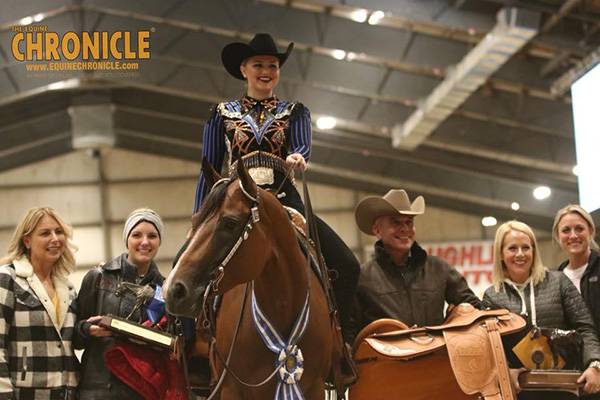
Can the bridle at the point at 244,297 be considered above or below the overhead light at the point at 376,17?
below

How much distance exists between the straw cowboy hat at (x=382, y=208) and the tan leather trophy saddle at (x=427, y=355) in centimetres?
81

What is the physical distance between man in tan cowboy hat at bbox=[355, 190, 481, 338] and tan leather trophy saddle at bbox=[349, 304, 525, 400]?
0.33 m

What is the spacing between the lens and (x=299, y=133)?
15.1ft

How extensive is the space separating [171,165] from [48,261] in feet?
52.8

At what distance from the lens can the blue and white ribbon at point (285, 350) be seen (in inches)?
151

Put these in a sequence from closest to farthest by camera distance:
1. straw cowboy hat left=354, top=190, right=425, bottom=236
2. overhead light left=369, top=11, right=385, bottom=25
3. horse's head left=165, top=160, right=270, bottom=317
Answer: horse's head left=165, top=160, right=270, bottom=317
straw cowboy hat left=354, top=190, right=425, bottom=236
overhead light left=369, top=11, right=385, bottom=25

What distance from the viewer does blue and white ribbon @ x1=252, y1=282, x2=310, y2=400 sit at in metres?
3.82

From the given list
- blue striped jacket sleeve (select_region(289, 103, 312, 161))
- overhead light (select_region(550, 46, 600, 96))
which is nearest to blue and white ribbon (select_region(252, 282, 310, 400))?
blue striped jacket sleeve (select_region(289, 103, 312, 161))

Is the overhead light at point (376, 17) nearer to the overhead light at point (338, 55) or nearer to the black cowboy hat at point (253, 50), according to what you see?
the overhead light at point (338, 55)

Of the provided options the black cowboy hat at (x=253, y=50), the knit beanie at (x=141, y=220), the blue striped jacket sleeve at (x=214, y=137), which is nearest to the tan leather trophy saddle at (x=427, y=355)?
the blue striped jacket sleeve at (x=214, y=137)

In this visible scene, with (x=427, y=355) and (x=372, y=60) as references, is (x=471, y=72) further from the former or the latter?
(x=427, y=355)

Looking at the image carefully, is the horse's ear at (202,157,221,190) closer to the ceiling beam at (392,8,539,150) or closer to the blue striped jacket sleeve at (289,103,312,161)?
the blue striped jacket sleeve at (289,103,312,161)

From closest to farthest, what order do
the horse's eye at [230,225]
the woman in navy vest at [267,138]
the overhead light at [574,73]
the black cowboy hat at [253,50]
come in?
the horse's eye at [230,225]
the woman in navy vest at [267,138]
the black cowboy hat at [253,50]
the overhead light at [574,73]

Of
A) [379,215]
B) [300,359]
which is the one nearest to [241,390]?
[300,359]
